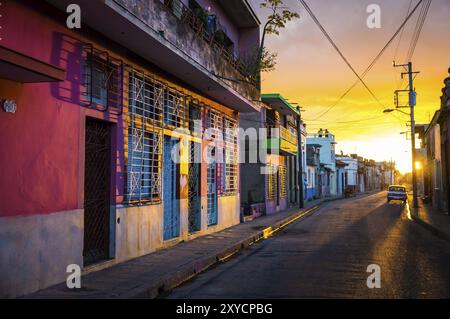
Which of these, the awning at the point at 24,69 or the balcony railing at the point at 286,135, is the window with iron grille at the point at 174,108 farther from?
the balcony railing at the point at 286,135

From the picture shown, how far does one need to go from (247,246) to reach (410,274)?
5.65m

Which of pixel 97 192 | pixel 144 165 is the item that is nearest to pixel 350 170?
pixel 144 165

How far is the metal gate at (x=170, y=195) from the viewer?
12539 mm

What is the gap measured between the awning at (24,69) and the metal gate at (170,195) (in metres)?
6.13

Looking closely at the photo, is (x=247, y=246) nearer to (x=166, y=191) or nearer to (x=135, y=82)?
(x=166, y=191)

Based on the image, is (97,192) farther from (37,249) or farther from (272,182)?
(272,182)

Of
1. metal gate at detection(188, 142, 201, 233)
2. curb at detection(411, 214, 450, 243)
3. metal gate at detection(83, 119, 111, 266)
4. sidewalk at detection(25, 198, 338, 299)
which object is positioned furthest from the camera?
curb at detection(411, 214, 450, 243)

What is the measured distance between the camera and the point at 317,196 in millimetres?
51750

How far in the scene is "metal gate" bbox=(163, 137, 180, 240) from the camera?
12.5 m

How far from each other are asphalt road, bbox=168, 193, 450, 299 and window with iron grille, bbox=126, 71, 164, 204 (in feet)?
8.10

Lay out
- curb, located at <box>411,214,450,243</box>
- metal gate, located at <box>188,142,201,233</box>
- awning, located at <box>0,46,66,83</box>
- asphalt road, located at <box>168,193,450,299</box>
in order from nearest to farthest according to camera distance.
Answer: awning, located at <box>0,46,66,83</box> < asphalt road, located at <box>168,193,450,299</box> < metal gate, located at <box>188,142,201,233</box> < curb, located at <box>411,214,450,243</box>

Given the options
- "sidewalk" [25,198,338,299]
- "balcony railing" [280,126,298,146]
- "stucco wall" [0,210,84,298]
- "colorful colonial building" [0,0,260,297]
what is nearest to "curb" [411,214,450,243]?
"sidewalk" [25,198,338,299]

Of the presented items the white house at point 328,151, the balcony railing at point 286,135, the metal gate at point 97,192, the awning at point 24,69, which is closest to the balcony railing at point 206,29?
the metal gate at point 97,192

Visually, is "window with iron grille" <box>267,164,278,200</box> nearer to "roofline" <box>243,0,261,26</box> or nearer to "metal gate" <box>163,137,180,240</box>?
"roofline" <box>243,0,261,26</box>
